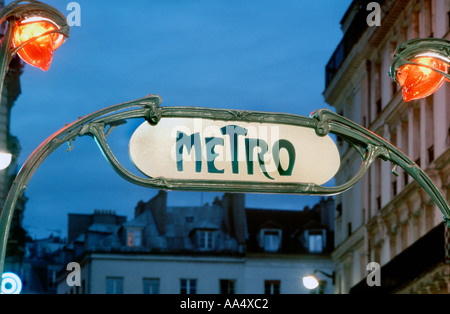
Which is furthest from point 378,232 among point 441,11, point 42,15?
point 42,15

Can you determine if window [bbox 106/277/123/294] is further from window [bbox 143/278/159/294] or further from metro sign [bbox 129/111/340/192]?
metro sign [bbox 129/111/340/192]

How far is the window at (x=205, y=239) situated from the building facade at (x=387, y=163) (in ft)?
52.5

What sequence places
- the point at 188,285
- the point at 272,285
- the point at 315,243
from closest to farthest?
the point at 188,285
the point at 272,285
the point at 315,243

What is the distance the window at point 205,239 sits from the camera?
58906 mm

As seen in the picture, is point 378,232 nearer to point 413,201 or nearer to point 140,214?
point 413,201

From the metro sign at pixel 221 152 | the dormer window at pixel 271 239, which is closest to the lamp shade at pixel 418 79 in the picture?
the metro sign at pixel 221 152

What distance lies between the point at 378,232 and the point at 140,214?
28886 mm

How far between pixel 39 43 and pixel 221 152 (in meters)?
2.02

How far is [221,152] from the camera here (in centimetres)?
642

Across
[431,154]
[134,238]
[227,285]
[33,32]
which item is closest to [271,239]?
[227,285]

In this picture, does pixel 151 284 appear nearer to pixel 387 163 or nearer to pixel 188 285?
pixel 188 285

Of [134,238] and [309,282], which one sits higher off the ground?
[134,238]

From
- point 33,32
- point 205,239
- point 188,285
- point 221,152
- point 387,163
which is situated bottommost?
point 221,152

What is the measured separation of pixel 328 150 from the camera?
6645 mm
